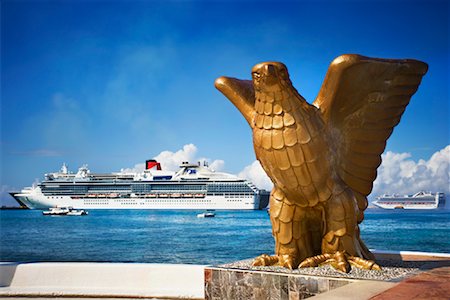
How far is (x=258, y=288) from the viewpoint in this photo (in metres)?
5.50

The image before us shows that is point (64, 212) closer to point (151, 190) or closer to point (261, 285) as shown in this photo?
Answer: point (151, 190)

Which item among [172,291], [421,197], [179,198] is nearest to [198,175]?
[179,198]

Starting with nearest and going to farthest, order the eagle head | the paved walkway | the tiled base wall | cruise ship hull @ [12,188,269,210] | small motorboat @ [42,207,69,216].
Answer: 1. the paved walkway
2. the eagle head
3. the tiled base wall
4. cruise ship hull @ [12,188,269,210]
5. small motorboat @ [42,207,69,216]

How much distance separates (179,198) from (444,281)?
49656 mm

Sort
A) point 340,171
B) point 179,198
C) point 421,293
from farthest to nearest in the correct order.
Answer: point 179,198 < point 340,171 < point 421,293

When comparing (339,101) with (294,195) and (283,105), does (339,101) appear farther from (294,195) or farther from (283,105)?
(294,195)

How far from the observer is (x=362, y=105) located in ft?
18.1

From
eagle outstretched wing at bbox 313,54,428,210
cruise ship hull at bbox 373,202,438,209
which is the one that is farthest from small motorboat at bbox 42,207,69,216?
eagle outstretched wing at bbox 313,54,428,210

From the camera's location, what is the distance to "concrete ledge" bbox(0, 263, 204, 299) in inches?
277

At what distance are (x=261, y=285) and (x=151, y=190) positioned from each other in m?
49.7

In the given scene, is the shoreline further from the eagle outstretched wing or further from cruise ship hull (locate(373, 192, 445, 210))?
cruise ship hull (locate(373, 192, 445, 210))

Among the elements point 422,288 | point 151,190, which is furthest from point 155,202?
point 422,288

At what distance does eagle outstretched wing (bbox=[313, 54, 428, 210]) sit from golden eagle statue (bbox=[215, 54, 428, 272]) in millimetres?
11

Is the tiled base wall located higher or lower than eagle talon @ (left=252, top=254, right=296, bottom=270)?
lower
